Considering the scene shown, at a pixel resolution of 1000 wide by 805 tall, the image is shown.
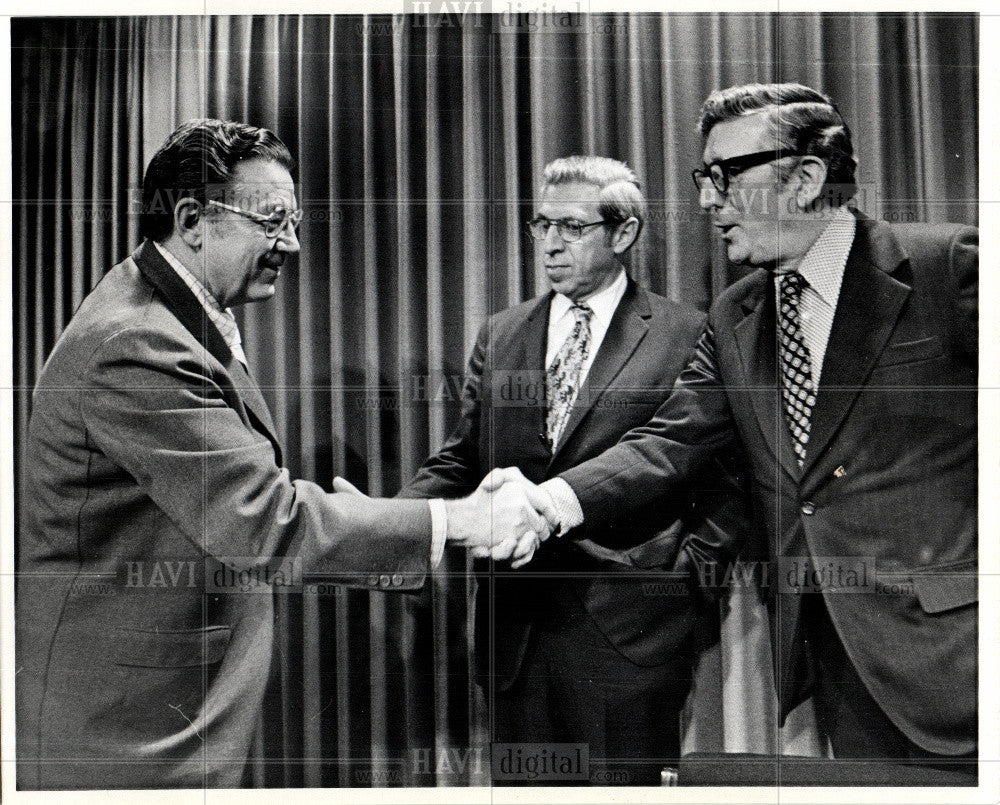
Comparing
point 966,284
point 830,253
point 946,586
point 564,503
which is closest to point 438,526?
point 564,503

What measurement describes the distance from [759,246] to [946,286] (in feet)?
2.00

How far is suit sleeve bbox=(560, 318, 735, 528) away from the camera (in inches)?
113

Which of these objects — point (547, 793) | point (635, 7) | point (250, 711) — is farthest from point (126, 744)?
point (635, 7)

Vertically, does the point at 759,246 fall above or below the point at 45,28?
below

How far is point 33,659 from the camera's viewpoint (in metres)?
2.96

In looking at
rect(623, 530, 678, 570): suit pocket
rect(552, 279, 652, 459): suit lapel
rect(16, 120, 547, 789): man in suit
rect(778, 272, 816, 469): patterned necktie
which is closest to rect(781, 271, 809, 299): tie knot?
rect(778, 272, 816, 469): patterned necktie

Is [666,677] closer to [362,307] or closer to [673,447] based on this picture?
[673,447]

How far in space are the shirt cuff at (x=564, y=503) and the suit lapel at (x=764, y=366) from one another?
0.64m

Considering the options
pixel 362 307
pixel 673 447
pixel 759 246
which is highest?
pixel 759 246

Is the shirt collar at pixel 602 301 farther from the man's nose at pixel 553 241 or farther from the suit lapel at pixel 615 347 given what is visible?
the man's nose at pixel 553 241

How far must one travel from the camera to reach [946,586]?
2.92 meters

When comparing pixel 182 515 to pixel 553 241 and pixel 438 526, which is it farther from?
pixel 553 241

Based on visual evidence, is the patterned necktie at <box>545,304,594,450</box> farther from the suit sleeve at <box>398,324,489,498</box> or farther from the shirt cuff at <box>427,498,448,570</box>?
the shirt cuff at <box>427,498,448,570</box>

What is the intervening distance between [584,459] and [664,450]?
0.84ft
